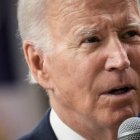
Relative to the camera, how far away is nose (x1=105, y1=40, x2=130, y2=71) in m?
2.88

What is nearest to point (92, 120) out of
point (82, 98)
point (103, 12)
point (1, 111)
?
point (82, 98)

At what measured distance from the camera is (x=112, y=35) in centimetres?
300

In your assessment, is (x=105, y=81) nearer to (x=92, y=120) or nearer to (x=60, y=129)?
(x=92, y=120)

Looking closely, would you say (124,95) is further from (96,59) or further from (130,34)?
(130,34)

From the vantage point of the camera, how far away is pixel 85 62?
9.86 ft

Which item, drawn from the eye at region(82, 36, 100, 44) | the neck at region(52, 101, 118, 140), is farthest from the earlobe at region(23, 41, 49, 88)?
the eye at region(82, 36, 100, 44)

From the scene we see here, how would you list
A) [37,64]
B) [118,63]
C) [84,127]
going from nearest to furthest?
[118,63] → [84,127] → [37,64]

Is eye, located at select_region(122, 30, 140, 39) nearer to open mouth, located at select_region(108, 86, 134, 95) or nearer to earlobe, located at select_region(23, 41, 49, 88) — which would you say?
open mouth, located at select_region(108, 86, 134, 95)

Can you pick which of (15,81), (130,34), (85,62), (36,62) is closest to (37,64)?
(36,62)

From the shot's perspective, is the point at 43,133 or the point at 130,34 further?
the point at 43,133

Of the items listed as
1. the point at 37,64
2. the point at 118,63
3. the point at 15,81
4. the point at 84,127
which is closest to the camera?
the point at 118,63

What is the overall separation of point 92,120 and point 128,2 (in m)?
0.58

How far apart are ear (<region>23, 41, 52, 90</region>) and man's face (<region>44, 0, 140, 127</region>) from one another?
46mm

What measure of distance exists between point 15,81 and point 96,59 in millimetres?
3367
